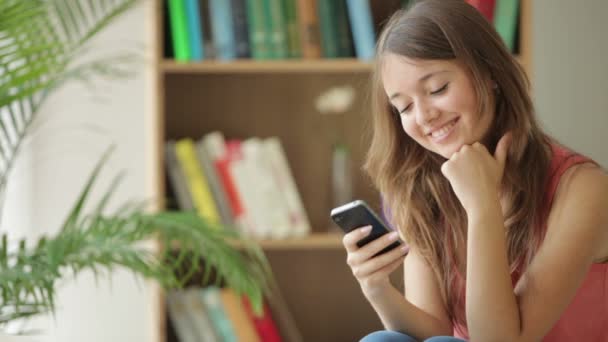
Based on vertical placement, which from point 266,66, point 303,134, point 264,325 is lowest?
point 264,325

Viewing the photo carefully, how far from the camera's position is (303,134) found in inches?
104

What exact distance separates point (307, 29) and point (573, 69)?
38.1 inches

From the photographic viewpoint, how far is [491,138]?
55.1 inches

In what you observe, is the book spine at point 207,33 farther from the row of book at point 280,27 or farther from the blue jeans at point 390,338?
the blue jeans at point 390,338

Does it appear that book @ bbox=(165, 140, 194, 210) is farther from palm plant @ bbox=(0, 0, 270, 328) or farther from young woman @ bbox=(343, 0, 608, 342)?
young woman @ bbox=(343, 0, 608, 342)

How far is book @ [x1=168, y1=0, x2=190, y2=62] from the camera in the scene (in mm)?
2330

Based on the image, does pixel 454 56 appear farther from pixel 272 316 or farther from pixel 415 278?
→ pixel 272 316

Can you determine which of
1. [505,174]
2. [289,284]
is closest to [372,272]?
[505,174]

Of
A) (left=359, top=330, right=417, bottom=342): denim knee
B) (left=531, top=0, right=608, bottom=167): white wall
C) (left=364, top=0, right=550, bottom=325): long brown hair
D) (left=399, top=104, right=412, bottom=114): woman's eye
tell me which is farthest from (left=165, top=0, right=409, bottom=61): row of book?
(left=359, top=330, right=417, bottom=342): denim knee

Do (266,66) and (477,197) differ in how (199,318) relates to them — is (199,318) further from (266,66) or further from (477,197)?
(477,197)

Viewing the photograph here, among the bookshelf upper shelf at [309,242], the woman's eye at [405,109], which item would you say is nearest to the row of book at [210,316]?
the bookshelf upper shelf at [309,242]

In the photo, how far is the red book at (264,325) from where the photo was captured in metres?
2.41

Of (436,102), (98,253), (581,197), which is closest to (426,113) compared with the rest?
(436,102)

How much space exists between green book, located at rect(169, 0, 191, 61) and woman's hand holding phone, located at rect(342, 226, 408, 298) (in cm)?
109
